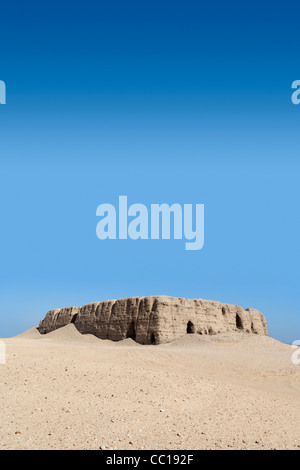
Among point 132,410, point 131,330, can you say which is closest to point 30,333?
point 131,330

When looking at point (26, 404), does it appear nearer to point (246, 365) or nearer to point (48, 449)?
point (48, 449)

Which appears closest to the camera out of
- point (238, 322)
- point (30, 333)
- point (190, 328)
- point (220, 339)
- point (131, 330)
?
point (220, 339)

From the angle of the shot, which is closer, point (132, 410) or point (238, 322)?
point (132, 410)

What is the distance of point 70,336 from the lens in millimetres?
53031

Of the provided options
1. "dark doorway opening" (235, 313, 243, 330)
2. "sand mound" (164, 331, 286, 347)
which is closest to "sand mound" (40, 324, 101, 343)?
→ "sand mound" (164, 331, 286, 347)

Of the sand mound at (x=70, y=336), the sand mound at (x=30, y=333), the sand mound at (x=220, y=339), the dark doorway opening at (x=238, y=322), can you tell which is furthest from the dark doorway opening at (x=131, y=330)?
the sand mound at (x=30, y=333)

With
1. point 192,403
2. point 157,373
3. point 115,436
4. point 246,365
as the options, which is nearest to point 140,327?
point 246,365

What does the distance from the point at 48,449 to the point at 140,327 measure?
3630 cm

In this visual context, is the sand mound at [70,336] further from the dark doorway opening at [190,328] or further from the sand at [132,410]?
the sand at [132,410]

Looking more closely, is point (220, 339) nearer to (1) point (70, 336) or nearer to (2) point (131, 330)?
(2) point (131, 330)

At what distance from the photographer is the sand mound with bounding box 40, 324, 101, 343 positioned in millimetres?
48828

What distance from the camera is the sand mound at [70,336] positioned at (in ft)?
160
